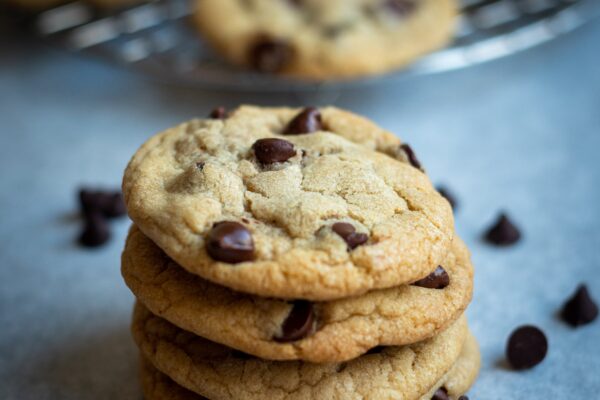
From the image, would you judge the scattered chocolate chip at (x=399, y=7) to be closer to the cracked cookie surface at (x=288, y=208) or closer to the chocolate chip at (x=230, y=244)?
the cracked cookie surface at (x=288, y=208)

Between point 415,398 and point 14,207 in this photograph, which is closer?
Answer: point 415,398

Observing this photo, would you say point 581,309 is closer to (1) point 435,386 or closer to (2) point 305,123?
(1) point 435,386

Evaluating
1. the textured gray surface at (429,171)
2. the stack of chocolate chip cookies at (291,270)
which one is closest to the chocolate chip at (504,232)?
the textured gray surface at (429,171)


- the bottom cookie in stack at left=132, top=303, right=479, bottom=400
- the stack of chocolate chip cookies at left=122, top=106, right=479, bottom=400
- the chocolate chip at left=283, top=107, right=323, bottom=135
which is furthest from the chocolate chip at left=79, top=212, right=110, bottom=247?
the chocolate chip at left=283, top=107, right=323, bottom=135

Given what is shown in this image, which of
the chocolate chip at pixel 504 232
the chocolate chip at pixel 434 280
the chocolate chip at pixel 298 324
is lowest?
the chocolate chip at pixel 504 232

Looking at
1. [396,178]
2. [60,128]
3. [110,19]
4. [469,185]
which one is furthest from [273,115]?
[110,19]

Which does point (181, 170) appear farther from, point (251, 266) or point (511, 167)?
point (511, 167)
